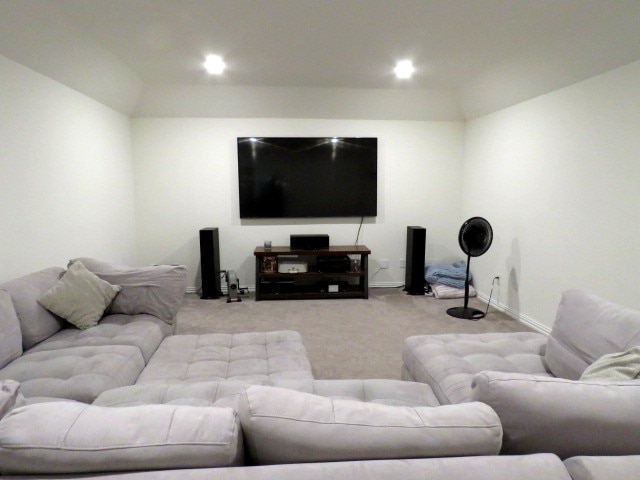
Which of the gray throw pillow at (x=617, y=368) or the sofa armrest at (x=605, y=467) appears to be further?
the gray throw pillow at (x=617, y=368)

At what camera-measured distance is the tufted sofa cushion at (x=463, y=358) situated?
178 cm

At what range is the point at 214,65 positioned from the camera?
3602 mm

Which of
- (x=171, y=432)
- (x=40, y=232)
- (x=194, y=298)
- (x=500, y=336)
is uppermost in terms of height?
(x=40, y=232)

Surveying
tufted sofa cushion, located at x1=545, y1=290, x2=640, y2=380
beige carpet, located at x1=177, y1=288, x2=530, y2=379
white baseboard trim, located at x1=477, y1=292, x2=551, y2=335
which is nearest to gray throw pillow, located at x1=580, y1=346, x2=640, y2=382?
tufted sofa cushion, located at x1=545, y1=290, x2=640, y2=380

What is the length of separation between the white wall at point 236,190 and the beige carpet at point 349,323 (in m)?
0.70

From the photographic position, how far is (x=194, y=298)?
4695mm

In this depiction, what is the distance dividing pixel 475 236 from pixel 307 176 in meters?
2.12

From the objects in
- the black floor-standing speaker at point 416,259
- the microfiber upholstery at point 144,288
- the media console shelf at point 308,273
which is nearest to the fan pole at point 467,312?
the black floor-standing speaker at point 416,259

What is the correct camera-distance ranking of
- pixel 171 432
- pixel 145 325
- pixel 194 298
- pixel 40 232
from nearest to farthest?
1. pixel 171 432
2. pixel 145 325
3. pixel 40 232
4. pixel 194 298

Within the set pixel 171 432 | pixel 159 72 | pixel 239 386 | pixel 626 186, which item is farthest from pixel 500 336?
pixel 159 72

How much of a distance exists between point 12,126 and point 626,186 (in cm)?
419

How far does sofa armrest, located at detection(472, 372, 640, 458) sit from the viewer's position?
0.97m

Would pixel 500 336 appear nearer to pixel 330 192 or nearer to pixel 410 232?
pixel 410 232

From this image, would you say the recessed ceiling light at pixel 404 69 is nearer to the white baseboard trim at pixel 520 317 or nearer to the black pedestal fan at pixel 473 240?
the black pedestal fan at pixel 473 240
